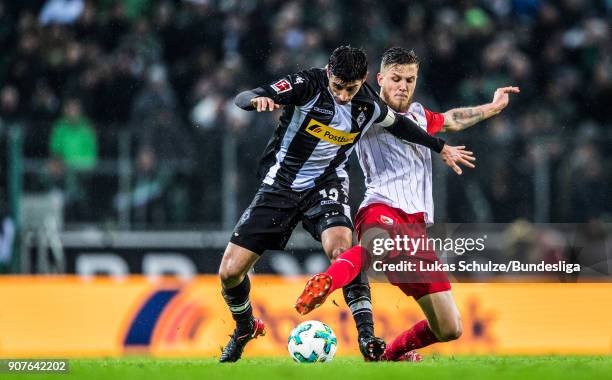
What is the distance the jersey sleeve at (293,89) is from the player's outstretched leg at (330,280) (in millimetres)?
1010

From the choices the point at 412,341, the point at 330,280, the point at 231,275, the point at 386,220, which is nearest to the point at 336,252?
the point at 386,220

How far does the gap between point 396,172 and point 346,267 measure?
1.00 m

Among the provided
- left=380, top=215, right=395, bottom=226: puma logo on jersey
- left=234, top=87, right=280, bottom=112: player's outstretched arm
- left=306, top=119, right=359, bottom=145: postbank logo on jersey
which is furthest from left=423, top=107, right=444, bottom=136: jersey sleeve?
left=234, top=87, right=280, bottom=112: player's outstretched arm

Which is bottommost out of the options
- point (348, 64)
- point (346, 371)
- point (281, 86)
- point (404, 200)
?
point (346, 371)

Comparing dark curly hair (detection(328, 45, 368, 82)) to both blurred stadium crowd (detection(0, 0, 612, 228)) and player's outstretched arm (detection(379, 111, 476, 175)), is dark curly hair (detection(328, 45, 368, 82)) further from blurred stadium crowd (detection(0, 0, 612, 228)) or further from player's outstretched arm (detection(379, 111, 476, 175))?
blurred stadium crowd (detection(0, 0, 612, 228))

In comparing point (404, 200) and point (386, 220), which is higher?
point (404, 200)

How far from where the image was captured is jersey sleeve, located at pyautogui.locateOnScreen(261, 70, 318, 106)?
7059 millimetres

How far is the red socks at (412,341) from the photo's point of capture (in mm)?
7574

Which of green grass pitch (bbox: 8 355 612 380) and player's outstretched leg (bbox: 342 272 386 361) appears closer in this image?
green grass pitch (bbox: 8 355 612 380)

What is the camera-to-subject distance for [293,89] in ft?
23.6

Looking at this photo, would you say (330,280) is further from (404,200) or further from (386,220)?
(404,200)

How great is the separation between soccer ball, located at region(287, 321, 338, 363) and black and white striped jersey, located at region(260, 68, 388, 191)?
3.05 feet

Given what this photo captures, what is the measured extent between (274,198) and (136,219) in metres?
4.64

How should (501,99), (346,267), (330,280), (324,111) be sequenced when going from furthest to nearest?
(501,99) → (324,111) → (346,267) → (330,280)
